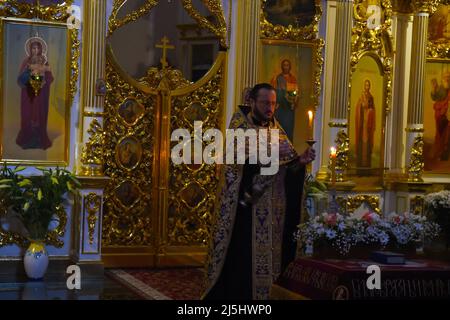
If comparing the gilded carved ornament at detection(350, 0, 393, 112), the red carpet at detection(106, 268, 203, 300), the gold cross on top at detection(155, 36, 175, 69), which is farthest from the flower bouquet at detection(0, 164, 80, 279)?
the gilded carved ornament at detection(350, 0, 393, 112)

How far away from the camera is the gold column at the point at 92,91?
10109mm

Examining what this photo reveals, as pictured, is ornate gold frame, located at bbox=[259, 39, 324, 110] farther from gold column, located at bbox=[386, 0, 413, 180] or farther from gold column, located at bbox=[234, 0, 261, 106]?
gold column, located at bbox=[386, 0, 413, 180]

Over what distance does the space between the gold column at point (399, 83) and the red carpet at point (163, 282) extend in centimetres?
336

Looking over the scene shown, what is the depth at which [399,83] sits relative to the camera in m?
12.3

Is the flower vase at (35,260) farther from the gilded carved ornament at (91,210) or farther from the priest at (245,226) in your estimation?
the priest at (245,226)

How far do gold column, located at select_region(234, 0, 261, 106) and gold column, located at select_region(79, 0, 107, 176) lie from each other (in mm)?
1828

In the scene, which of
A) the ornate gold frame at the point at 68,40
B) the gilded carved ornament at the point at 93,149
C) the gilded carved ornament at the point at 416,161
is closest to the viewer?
the ornate gold frame at the point at 68,40

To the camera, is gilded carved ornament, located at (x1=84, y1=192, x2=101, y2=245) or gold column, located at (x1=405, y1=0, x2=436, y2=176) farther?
gold column, located at (x1=405, y1=0, x2=436, y2=176)

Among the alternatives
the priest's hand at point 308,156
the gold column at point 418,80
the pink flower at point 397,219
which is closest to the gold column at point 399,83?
the gold column at point 418,80

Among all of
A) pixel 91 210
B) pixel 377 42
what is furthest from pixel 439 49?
pixel 91 210

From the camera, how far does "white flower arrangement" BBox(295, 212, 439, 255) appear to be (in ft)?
20.3

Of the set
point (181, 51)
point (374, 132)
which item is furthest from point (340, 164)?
point (181, 51)

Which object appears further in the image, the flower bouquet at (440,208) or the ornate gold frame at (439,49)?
the ornate gold frame at (439,49)

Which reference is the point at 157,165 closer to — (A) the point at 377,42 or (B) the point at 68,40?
(B) the point at 68,40
